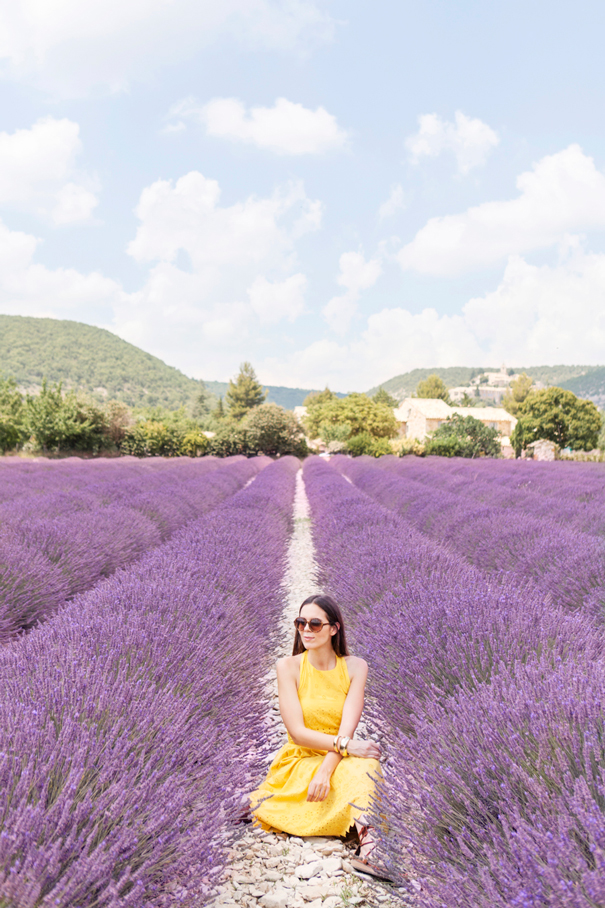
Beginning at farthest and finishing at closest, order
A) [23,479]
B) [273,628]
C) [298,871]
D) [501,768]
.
Answer: [23,479] < [273,628] < [298,871] < [501,768]

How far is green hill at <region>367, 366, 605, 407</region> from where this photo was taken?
13188 centimetres

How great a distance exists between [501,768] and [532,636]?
0.77 m

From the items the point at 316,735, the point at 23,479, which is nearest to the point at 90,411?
the point at 23,479

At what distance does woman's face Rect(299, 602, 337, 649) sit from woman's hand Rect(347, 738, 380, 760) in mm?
339

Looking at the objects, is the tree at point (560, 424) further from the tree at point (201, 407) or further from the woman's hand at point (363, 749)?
the tree at point (201, 407)

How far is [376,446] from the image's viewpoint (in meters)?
26.6

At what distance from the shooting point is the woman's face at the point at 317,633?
1943 millimetres

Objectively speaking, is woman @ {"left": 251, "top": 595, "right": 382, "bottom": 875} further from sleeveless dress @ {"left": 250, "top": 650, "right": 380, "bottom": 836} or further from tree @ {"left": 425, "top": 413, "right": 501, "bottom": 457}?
tree @ {"left": 425, "top": 413, "right": 501, "bottom": 457}

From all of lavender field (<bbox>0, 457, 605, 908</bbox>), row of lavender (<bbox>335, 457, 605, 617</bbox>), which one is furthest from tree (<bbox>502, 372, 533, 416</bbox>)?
lavender field (<bbox>0, 457, 605, 908</bbox>)

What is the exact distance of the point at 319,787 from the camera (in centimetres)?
172

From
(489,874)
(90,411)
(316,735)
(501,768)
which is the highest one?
(90,411)

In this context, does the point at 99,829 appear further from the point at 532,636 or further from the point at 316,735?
the point at 532,636

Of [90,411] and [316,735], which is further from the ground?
[90,411]

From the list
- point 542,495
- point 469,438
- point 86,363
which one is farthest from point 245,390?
point 542,495
